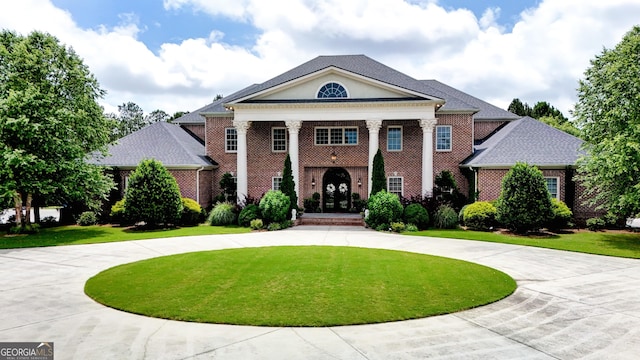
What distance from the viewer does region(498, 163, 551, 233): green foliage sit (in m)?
19.2

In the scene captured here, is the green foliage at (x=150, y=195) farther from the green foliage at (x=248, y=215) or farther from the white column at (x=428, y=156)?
the white column at (x=428, y=156)

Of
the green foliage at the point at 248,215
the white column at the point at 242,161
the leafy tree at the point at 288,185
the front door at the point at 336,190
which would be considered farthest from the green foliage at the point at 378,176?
the white column at the point at 242,161

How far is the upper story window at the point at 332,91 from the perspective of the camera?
2541cm

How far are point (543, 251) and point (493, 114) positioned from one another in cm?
1715

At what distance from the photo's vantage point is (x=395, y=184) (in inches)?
1096

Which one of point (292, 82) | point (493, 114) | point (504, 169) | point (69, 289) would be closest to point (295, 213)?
point (292, 82)

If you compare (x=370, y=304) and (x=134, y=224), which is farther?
(x=134, y=224)

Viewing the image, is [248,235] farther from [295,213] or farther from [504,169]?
[504,169]

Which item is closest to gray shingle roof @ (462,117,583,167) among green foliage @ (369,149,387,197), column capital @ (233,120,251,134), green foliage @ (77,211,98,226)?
green foliage @ (369,149,387,197)

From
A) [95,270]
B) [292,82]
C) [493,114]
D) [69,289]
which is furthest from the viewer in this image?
[493,114]

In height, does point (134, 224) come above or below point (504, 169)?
below

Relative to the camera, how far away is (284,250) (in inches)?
591

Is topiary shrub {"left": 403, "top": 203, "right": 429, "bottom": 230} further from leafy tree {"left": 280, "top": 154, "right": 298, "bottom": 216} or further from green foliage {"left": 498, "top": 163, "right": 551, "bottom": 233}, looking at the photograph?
leafy tree {"left": 280, "top": 154, "right": 298, "bottom": 216}

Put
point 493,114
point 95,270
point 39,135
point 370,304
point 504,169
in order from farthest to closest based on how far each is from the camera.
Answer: point 493,114 < point 504,169 < point 39,135 < point 95,270 < point 370,304
